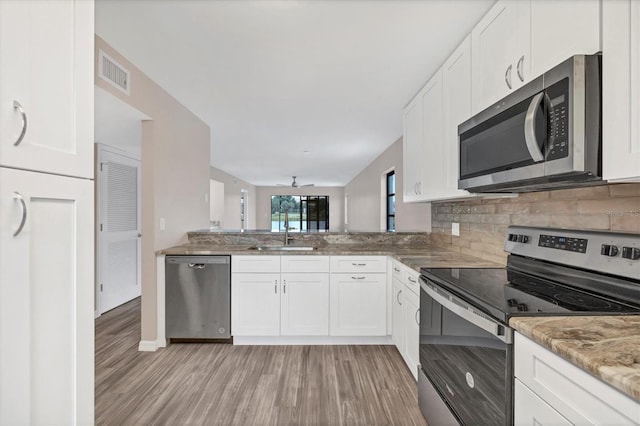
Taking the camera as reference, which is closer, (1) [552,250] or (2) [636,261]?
(2) [636,261]

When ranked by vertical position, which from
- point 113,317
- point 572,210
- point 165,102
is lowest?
point 113,317

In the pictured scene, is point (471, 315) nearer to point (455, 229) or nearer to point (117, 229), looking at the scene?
point (455, 229)

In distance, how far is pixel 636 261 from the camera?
116 centimetres

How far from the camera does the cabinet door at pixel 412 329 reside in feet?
7.19

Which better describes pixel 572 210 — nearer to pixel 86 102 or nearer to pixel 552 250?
pixel 552 250

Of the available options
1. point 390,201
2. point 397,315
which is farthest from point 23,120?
point 390,201

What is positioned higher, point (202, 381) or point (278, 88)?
point (278, 88)

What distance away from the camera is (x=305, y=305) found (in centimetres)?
298

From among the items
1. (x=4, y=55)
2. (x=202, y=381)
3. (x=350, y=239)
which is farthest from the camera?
(x=350, y=239)

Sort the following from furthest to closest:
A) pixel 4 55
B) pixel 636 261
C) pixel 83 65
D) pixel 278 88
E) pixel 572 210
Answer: pixel 278 88, pixel 572 210, pixel 636 261, pixel 83 65, pixel 4 55

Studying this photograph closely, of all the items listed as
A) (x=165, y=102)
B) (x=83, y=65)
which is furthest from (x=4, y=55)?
(x=165, y=102)

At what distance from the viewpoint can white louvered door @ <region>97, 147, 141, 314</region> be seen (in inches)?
155

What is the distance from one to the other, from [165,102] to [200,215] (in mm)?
1422

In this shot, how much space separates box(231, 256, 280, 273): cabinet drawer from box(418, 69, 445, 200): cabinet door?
143 centimetres
